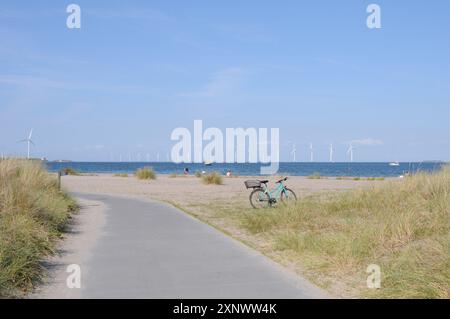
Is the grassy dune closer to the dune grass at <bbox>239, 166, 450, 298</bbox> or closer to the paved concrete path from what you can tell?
the paved concrete path

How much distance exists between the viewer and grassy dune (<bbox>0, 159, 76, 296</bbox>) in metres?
7.67

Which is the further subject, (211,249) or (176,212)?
(176,212)

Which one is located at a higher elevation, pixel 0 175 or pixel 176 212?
pixel 0 175

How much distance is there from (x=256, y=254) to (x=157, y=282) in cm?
298

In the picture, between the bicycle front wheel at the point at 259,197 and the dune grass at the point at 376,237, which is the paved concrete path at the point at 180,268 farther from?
the bicycle front wheel at the point at 259,197

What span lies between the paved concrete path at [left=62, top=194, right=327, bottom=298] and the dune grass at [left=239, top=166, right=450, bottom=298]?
0.88 metres

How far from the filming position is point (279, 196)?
19.6 meters

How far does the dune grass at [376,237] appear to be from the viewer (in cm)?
774

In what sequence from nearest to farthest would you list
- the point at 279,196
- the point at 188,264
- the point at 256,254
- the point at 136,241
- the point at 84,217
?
the point at 188,264
the point at 256,254
the point at 136,241
the point at 84,217
the point at 279,196

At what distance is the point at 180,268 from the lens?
29.0 ft

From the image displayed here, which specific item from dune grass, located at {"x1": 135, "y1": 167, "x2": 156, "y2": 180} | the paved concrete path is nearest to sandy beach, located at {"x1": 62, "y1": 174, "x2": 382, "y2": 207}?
dune grass, located at {"x1": 135, "y1": 167, "x2": 156, "y2": 180}

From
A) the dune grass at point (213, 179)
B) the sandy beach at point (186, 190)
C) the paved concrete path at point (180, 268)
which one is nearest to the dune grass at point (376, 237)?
the paved concrete path at point (180, 268)
